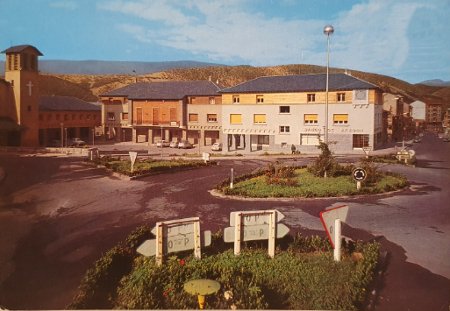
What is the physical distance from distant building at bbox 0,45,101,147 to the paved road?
0.38m

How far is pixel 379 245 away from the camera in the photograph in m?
5.85

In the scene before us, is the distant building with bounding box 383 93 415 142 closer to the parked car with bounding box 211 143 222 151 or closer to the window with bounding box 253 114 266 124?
the window with bounding box 253 114 266 124

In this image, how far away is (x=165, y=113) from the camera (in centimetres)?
734

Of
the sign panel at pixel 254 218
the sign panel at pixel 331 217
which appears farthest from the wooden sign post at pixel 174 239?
the sign panel at pixel 331 217

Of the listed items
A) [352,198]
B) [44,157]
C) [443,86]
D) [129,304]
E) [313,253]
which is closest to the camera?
[129,304]

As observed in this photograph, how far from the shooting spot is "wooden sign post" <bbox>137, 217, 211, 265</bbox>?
5289 millimetres

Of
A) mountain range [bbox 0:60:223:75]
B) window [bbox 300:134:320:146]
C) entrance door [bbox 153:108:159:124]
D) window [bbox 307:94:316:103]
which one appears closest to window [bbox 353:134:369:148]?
window [bbox 300:134:320:146]

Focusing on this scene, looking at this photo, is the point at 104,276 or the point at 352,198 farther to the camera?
the point at 352,198

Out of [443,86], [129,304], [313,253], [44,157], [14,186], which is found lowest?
[129,304]

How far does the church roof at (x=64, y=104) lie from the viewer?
20.1ft

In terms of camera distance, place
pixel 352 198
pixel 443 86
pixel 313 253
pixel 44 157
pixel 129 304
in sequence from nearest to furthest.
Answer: pixel 129 304
pixel 313 253
pixel 44 157
pixel 443 86
pixel 352 198

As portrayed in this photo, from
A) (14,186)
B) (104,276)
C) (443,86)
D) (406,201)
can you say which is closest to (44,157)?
(14,186)

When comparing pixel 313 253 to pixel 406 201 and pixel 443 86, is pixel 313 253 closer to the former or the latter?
pixel 406 201

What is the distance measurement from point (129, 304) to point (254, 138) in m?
3.51
